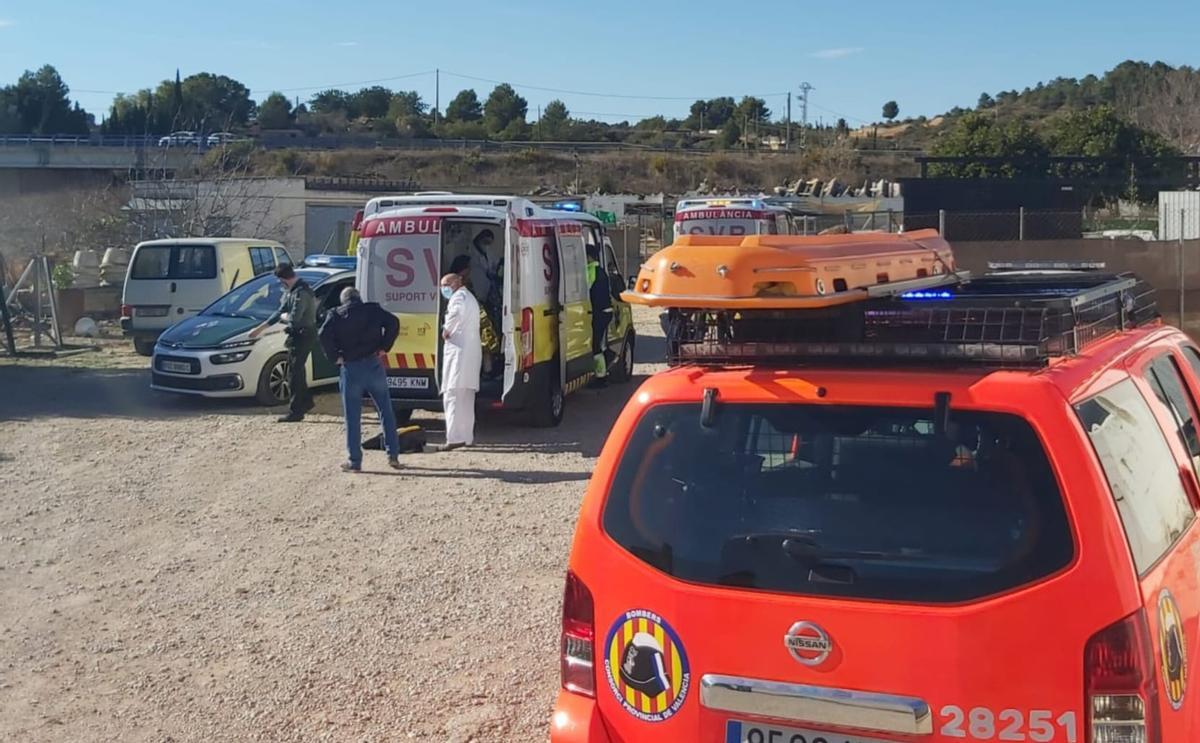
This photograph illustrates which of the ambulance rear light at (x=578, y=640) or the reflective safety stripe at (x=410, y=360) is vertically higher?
the reflective safety stripe at (x=410, y=360)

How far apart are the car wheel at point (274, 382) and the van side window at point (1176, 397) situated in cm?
1158

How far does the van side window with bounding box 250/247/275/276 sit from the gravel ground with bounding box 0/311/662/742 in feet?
22.7

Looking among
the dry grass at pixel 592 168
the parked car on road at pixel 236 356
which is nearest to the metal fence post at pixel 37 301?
the parked car on road at pixel 236 356

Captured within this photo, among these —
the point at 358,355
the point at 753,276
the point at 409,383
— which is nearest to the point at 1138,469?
the point at 753,276

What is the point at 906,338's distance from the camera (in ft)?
12.0

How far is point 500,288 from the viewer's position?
44.8ft

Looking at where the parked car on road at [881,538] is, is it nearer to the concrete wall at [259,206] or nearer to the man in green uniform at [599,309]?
the man in green uniform at [599,309]

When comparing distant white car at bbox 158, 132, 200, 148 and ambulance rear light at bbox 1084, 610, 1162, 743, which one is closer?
ambulance rear light at bbox 1084, 610, 1162, 743

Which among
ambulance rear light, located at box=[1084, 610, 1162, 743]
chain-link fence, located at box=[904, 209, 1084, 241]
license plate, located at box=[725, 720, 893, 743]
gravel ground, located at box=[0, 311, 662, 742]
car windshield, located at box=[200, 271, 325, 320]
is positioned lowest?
gravel ground, located at box=[0, 311, 662, 742]

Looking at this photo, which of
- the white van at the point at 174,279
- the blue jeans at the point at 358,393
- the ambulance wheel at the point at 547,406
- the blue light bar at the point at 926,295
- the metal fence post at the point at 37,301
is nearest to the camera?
the blue light bar at the point at 926,295

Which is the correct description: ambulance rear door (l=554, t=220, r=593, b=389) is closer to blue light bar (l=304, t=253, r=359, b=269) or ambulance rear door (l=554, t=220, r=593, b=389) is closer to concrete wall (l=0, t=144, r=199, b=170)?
blue light bar (l=304, t=253, r=359, b=269)

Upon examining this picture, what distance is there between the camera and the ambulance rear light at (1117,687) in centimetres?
297

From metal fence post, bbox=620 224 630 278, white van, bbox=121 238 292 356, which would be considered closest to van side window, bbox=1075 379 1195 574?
white van, bbox=121 238 292 356

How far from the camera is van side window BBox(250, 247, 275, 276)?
778 inches
